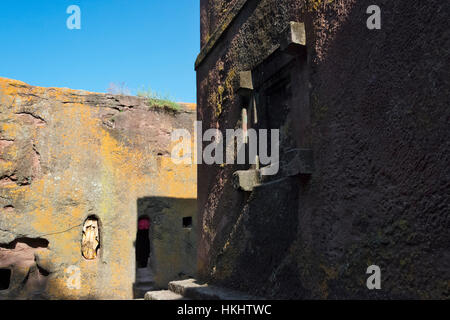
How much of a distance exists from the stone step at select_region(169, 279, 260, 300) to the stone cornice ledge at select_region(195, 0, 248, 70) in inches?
98.6

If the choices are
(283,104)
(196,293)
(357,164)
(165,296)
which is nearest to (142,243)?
(165,296)

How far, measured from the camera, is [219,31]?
14.5 feet

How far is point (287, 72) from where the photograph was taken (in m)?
3.13

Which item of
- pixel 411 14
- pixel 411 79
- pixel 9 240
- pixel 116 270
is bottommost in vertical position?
pixel 116 270

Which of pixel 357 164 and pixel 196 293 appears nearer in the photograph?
pixel 357 164

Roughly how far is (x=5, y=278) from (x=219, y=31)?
5346 mm

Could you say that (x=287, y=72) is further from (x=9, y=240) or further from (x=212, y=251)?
(x=9, y=240)

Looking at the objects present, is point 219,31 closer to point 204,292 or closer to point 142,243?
point 204,292

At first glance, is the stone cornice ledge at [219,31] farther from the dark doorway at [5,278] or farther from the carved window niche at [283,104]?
the dark doorway at [5,278]

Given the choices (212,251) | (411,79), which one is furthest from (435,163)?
(212,251)

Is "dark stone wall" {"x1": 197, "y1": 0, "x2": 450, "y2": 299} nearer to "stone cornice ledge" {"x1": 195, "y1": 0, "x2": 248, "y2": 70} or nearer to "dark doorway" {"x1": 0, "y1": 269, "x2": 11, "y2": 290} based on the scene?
"stone cornice ledge" {"x1": 195, "y1": 0, "x2": 248, "y2": 70}

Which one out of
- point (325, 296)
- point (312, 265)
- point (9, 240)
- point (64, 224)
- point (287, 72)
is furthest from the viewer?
point (64, 224)

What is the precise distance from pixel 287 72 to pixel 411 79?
1.29 metres

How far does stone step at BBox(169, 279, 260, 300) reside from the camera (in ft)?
10.6
